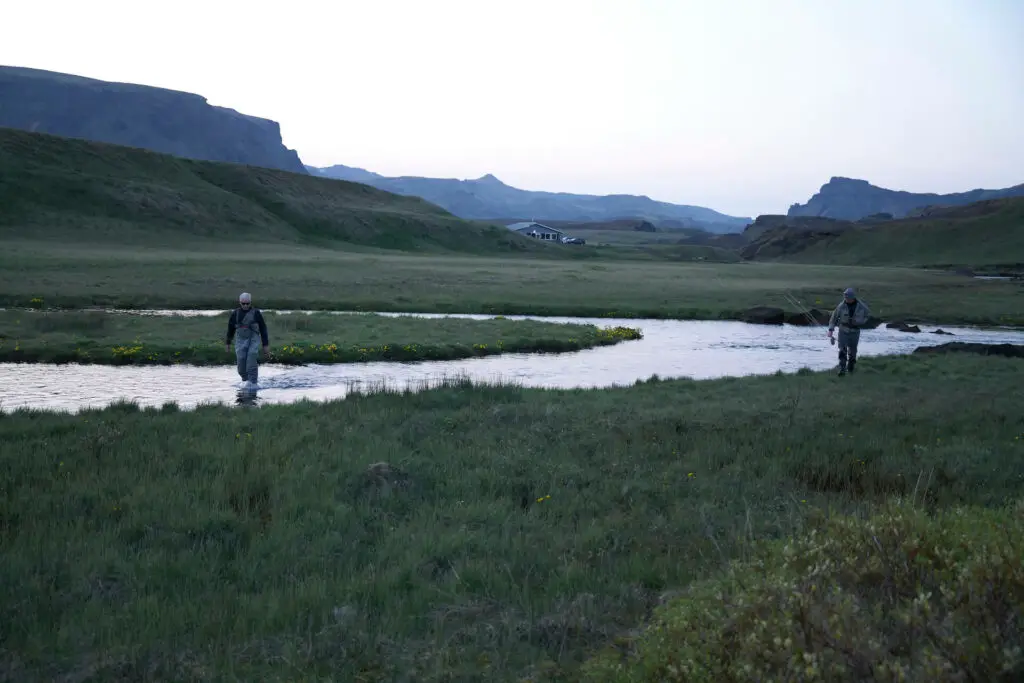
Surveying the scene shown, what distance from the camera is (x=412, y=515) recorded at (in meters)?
9.80

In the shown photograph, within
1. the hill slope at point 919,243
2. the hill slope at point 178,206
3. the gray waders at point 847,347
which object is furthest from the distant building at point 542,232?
the gray waders at point 847,347

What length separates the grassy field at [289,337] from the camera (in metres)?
24.9

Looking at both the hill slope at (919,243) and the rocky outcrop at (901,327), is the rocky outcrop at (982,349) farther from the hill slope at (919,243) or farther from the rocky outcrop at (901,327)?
the hill slope at (919,243)

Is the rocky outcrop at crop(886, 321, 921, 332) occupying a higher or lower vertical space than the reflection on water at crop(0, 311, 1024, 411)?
higher

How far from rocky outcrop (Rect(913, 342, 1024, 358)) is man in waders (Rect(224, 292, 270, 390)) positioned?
22740mm

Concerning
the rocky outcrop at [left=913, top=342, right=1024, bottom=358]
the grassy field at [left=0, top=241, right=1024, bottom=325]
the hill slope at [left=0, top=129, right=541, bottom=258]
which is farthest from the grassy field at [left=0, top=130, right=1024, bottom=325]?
the rocky outcrop at [left=913, top=342, right=1024, bottom=358]

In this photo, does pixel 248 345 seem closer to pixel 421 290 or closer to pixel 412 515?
pixel 412 515

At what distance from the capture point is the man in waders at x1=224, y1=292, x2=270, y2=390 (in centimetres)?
2048

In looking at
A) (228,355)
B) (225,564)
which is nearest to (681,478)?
(225,564)

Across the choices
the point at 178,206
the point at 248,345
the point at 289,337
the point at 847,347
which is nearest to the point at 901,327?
the point at 847,347

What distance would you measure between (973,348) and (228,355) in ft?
85.5

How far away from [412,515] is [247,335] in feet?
41.0

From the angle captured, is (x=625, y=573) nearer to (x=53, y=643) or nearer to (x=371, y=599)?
(x=371, y=599)

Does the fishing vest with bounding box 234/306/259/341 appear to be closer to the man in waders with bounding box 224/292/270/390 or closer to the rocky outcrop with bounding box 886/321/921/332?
the man in waders with bounding box 224/292/270/390
